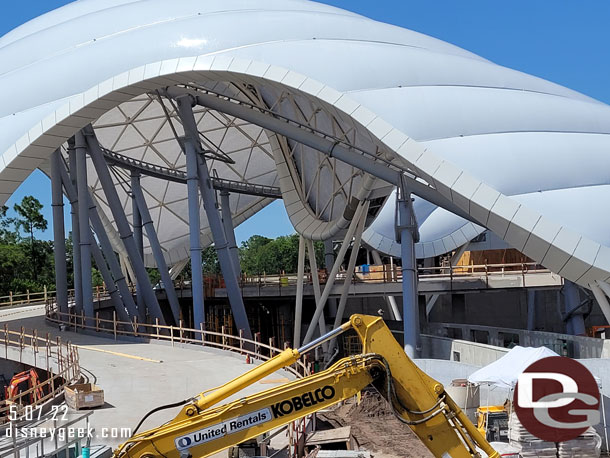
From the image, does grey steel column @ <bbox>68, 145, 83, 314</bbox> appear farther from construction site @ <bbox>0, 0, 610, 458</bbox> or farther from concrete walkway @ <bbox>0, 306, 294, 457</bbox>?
concrete walkway @ <bbox>0, 306, 294, 457</bbox>

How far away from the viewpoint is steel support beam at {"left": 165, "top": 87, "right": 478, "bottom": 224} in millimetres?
34875

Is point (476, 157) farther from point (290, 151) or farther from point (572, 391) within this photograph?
point (290, 151)

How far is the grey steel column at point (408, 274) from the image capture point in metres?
32.8

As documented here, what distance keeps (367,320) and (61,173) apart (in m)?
35.2

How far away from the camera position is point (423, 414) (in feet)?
52.4

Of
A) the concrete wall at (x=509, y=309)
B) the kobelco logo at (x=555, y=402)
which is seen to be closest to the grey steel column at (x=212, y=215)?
the kobelco logo at (x=555, y=402)

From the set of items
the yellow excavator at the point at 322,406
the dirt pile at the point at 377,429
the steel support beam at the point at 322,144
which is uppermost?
the steel support beam at the point at 322,144

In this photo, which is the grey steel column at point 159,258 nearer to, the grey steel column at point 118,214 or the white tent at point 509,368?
the grey steel column at point 118,214

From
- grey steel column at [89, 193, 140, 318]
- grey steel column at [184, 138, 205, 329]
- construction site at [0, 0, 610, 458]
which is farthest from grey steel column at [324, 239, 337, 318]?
grey steel column at [184, 138, 205, 329]

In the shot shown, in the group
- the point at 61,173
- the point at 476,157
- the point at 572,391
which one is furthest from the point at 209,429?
the point at 61,173

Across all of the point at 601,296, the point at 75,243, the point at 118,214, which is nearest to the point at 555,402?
the point at 601,296

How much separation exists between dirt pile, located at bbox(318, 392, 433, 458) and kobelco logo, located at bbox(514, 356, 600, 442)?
3.25 meters

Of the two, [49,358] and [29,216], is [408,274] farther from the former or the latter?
[29,216]

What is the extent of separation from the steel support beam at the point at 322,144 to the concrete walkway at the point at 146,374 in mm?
9053
